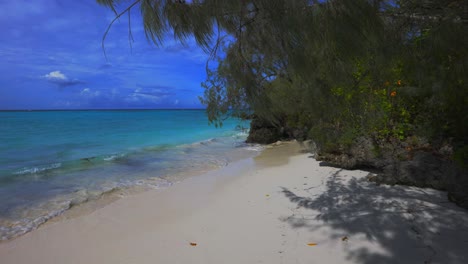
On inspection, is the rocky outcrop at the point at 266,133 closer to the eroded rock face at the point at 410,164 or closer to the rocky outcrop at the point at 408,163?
the rocky outcrop at the point at 408,163

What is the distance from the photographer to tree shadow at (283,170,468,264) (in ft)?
9.07

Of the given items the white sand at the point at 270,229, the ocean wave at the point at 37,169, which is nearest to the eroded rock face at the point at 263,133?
the ocean wave at the point at 37,169

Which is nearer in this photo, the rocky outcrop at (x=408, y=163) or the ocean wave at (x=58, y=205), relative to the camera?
the rocky outcrop at (x=408, y=163)

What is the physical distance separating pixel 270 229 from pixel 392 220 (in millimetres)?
1464

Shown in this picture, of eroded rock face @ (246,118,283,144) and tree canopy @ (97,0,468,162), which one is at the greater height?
tree canopy @ (97,0,468,162)

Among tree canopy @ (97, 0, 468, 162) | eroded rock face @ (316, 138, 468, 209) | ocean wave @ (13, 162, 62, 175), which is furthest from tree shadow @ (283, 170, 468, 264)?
ocean wave @ (13, 162, 62, 175)

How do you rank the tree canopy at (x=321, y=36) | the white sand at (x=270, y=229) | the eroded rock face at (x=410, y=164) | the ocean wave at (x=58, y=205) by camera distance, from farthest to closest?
the ocean wave at (x=58, y=205)
the eroded rock face at (x=410, y=164)
the white sand at (x=270, y=229)
the tree canopy at (x=321, y=36)

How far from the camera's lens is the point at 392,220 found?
3496 mm

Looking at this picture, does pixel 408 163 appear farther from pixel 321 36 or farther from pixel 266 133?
pixel 266 133

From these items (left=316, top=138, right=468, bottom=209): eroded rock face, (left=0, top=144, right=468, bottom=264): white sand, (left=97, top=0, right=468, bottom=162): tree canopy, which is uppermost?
(left=97, top=0, right=468, bottom=162): tree canopy

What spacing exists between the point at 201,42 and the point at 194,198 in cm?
379

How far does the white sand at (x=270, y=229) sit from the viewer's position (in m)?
2.95

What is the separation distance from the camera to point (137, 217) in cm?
471

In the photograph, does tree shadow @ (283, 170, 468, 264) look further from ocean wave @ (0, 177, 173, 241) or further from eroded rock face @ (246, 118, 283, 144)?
eroded rock face @ (246, 118, 283, 144)
